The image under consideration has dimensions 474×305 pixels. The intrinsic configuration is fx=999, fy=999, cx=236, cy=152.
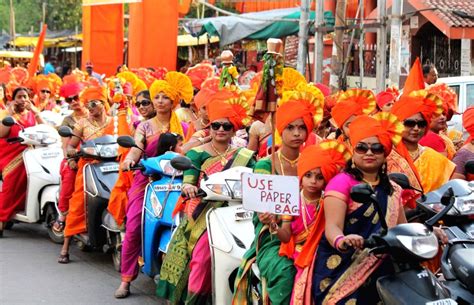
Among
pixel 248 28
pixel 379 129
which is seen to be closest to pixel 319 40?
pixel 248 28

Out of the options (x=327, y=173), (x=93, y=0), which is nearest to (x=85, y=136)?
(x=327, y=173)

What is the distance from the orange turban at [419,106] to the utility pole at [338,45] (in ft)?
25.5

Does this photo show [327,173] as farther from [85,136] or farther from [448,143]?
[85,136]

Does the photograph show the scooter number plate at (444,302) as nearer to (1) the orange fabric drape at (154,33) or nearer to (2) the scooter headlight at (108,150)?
(2) the scooter headlight at (108,150)

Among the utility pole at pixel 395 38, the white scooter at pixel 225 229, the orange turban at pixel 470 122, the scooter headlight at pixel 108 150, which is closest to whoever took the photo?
the white scooter at pixel 225 229

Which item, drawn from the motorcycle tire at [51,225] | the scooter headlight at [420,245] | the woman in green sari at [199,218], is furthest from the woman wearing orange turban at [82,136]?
the scooter headlight at [420,245]

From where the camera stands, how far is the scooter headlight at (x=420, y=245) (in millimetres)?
4492

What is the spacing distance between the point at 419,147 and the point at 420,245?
2.44 m

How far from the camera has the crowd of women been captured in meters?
5.22

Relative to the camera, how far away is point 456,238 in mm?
5199

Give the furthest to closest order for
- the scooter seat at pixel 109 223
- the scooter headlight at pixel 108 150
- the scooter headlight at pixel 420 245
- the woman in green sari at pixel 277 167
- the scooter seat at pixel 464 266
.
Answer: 1. the scooter headlight at pixel 108 150
2. the scooter seat at pixel 109 223
3. the woman in green sari at pixel 277 167
4. the scooter seat at pixel 464 266
5. the scooter headlight at pixel 420 245

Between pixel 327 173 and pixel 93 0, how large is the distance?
16.0 metres

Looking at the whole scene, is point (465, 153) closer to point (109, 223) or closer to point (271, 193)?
point (271, 193)

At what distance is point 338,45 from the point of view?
Answer: 14930 mm
